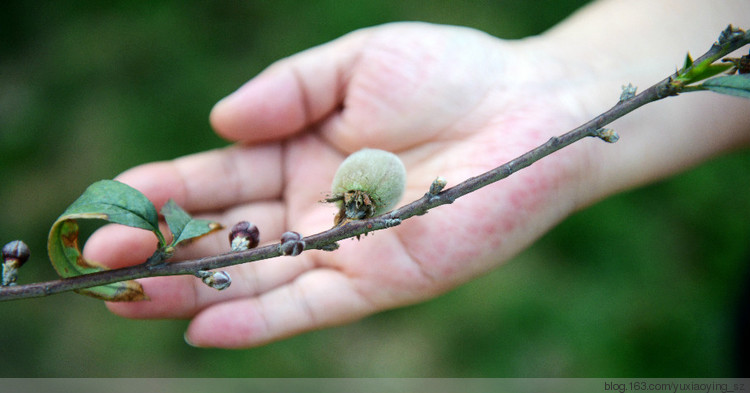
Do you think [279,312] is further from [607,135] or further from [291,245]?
[607,135]

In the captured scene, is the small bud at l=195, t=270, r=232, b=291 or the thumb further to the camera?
the thumb

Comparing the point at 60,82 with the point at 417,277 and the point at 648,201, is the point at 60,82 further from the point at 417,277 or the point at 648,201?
the point at 648,201

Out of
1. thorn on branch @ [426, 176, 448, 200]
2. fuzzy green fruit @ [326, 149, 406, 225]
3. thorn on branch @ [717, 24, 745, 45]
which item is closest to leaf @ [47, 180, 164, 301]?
A: fuzzy green fruit @ [326, 149, 406, 225]

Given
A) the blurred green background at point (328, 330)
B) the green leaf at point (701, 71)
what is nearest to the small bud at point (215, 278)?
the green leaf at point (701, 71)

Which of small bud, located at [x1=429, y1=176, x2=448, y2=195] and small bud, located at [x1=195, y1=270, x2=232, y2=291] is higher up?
small bud, located at [x1=429, y1=176, x2=448, y2=195]

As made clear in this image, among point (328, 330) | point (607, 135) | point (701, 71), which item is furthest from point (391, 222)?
point (328, 330)

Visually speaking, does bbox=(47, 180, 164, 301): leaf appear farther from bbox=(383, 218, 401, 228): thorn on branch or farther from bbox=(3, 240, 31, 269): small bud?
bbox=(383, 218, 401, 228): thorn on branch

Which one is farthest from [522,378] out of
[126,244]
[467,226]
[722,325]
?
[126,244]
